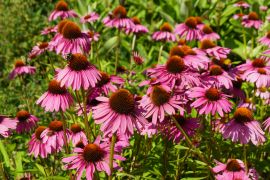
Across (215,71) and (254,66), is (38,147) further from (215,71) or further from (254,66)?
(254,66)

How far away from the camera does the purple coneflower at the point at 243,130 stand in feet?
6.36

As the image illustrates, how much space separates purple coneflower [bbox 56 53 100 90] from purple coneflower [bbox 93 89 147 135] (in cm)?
16

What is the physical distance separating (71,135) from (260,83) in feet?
3.71

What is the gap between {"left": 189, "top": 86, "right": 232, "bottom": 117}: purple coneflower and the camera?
1.92 m

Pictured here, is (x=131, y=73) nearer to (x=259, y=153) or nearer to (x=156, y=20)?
(x=259, y=153)

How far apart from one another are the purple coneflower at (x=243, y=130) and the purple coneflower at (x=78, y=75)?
72cm

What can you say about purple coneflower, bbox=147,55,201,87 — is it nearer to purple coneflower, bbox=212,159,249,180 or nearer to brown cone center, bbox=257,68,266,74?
purple coneflower, bbox=212,159,249,180

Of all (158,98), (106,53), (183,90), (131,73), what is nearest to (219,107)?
(183,90)

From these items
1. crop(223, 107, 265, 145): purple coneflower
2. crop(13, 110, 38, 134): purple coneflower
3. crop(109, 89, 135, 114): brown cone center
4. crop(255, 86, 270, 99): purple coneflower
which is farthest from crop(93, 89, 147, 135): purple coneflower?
crop(255, 86, 270, 99): purple coneflower

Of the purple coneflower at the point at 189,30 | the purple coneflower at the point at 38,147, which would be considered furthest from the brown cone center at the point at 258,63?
the purple coneflower at the point at 38,147

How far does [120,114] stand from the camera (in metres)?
1.60

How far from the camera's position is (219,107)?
76.0 inches

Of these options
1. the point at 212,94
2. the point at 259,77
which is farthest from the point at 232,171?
the point at 259,77

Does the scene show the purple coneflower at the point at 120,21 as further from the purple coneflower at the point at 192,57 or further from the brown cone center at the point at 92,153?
the brown cone center at the point at 92,153
